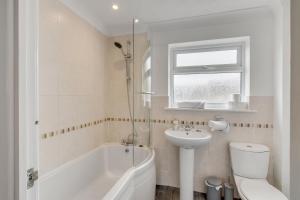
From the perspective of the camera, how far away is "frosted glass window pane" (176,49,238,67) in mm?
2162

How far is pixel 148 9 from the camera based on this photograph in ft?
6.25

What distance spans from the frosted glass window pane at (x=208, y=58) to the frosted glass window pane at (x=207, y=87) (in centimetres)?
17

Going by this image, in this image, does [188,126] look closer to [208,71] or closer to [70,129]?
[208,71]

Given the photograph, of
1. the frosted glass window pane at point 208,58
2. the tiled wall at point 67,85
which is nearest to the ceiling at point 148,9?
the tiled wall at point 67,85

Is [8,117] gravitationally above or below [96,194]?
above

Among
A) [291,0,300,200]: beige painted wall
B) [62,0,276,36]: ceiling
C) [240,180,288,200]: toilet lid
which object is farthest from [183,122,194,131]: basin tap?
[291,0,300,200]: beige painted wall

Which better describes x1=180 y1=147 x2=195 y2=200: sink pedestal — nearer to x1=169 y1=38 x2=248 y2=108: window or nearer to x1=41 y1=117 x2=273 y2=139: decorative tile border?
x1=41 y1=117 x2=273 y2=139: decorative tile border

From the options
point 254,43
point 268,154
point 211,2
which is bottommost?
point 268,154

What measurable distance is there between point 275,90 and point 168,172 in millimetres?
1648

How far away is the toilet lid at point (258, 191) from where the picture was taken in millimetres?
1406

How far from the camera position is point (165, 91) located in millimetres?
2262

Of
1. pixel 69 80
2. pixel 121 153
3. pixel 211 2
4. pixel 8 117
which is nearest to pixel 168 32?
pixel 211 2

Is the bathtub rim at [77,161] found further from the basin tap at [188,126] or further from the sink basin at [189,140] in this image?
the basin tap at [188,126]

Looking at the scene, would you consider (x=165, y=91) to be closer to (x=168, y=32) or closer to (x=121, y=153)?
(x=168, y=32)
